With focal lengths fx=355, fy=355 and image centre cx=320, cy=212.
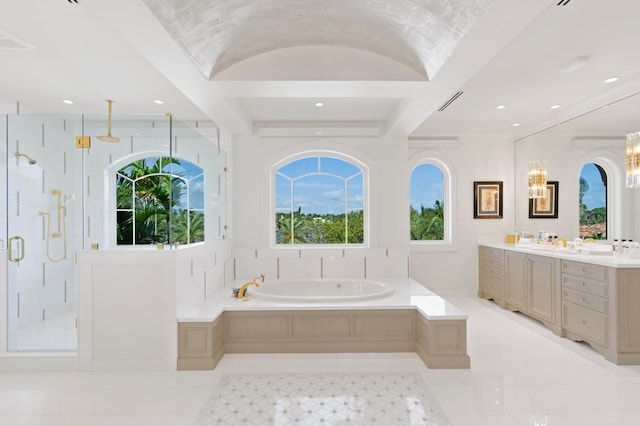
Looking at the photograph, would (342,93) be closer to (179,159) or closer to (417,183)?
(179,159)

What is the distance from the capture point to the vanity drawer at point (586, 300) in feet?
10.3

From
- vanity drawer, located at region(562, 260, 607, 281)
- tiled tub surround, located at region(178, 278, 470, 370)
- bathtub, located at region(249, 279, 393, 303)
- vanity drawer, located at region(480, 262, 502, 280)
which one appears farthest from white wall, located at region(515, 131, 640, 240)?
bathtub, located at region(249, 279, 393, 303)

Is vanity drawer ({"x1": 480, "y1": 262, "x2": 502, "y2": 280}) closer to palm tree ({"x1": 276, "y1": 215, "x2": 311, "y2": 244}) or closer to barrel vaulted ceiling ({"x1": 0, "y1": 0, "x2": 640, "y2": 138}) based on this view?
barrel vaulted ceiling ({"x1": 0, "y1": 0, "x2": 640, "y2": 138})

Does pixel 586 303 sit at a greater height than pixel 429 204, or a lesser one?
lesser

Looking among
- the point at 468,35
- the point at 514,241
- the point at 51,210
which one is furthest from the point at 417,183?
the point at 51,210

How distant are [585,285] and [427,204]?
272 cm

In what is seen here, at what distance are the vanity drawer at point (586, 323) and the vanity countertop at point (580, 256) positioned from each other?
1.54 feet

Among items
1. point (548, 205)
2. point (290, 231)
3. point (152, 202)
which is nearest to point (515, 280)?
point (548, 205)

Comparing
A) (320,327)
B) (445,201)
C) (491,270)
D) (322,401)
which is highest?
(445,201)

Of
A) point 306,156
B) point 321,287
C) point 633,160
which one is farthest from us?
point 306,156

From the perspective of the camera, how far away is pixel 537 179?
4.73 meters

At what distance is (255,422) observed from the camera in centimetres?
222

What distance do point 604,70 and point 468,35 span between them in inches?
71.4

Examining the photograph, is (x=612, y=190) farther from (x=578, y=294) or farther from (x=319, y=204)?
(x=319, y=204)
